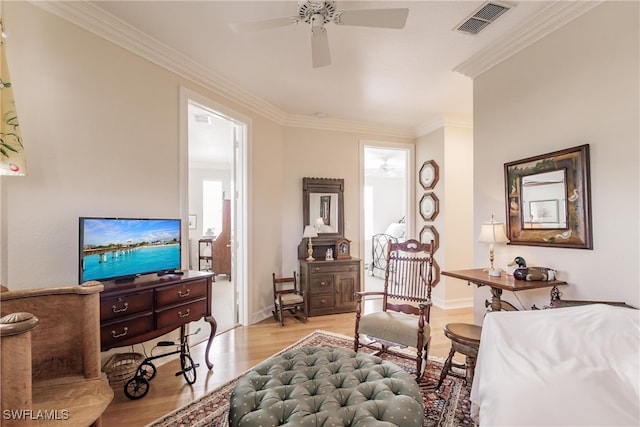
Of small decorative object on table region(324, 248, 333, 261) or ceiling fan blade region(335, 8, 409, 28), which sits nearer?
ceiling fan blade region(335, 8, 409, 28)

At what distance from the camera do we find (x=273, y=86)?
11.8 feet

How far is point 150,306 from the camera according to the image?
2.23 m

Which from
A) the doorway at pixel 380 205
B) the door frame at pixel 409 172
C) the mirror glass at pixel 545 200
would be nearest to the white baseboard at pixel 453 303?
the door frame at pixel 409 172

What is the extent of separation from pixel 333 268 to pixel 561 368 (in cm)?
313

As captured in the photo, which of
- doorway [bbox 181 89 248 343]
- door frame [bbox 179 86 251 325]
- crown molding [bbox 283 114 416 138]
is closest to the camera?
doorway [bbox 181 89 248 343]

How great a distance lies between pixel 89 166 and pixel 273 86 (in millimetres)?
2132

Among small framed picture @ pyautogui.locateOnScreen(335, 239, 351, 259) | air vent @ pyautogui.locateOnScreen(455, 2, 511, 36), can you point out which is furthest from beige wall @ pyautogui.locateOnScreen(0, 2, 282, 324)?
air vent @ pyautogui.locateOnScreen(455, 2, 511, 36)

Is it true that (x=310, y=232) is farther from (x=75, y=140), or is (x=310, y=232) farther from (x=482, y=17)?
(x=482, y=17)

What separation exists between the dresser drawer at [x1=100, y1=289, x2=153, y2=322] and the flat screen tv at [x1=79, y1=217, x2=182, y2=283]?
0.23 m

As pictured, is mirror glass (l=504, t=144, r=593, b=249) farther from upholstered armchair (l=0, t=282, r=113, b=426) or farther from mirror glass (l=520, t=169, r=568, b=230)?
upholstered armchair (l=0, t=282, r=113, b=426)

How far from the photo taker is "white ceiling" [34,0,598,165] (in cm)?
224

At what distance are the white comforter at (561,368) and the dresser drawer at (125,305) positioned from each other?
86.6 inches

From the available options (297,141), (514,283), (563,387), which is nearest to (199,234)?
(297,141)

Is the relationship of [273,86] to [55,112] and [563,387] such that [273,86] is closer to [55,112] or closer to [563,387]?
[55,112]
